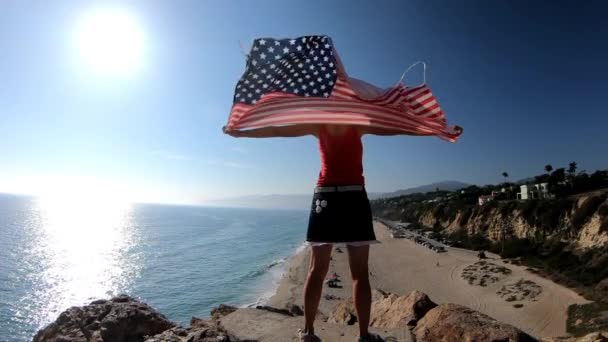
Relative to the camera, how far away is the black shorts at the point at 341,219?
363 centimetres

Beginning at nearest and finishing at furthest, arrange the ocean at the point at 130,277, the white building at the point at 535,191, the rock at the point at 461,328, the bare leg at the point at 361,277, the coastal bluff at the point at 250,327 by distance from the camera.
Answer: the bare leg at the point at 361,277, the coastal bluff at the point at 250,327, the rock at the point at 461,328, the ocean at the point at 130,277, the white building at the point at 535,191

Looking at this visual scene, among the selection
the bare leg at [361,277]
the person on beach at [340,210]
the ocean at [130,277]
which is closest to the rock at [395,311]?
the bare leg at [361,277]

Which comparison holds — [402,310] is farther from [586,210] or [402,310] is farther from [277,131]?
[586,210]

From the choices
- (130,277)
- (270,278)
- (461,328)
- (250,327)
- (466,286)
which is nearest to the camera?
(461,328)

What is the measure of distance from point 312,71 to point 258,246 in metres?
86.6

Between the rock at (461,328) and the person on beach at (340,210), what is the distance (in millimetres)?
2154

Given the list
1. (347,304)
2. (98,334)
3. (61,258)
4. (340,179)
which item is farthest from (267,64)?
(61,258)

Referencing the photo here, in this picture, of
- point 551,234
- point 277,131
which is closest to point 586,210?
point 551,234

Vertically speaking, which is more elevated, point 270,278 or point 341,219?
point 341,219

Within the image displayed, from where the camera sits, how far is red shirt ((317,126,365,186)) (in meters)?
3.75

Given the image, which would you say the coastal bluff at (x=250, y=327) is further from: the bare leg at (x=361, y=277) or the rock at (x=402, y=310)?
the bare leg at (x=361, y=277)

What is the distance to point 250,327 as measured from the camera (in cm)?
566

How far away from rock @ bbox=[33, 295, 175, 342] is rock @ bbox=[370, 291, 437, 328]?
3928 millimetres

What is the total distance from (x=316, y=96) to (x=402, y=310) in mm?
5130
